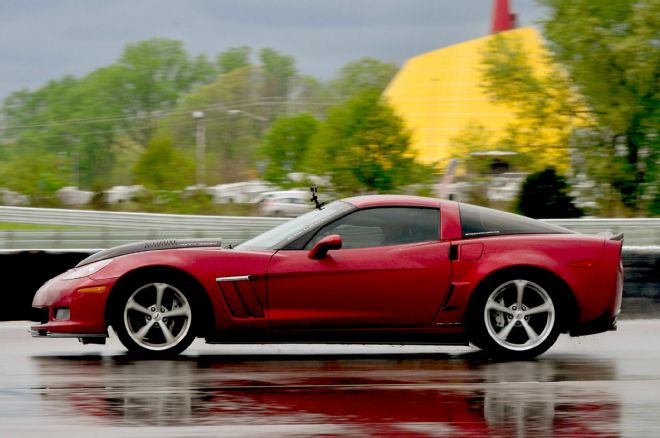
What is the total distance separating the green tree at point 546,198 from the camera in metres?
40.0

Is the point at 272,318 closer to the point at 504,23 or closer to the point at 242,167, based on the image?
the point at 504,23

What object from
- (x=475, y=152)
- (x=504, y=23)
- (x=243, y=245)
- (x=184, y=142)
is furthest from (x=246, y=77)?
(x=243, y=245)

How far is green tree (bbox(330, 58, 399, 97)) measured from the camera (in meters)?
120

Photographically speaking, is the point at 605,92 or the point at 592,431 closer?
the point at 592,431

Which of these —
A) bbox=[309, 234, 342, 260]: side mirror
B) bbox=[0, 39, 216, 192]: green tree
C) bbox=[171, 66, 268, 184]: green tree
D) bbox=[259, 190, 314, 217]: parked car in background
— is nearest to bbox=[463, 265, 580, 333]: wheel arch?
bbox=[309, 234, 342, 260]: side mirror

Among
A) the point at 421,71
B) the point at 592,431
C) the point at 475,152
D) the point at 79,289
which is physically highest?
the point at 421,71

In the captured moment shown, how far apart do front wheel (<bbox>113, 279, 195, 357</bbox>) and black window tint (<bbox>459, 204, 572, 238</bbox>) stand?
2.03 metres

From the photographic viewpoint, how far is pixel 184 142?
12862 centimetres

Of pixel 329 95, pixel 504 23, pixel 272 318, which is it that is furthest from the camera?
pixel 329 95

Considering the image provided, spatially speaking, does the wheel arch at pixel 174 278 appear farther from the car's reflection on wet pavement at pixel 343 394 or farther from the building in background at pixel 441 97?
the building in background at pixel 441 97

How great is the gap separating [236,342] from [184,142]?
121 meters

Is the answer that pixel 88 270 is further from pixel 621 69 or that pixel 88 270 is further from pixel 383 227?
pixel 621 69

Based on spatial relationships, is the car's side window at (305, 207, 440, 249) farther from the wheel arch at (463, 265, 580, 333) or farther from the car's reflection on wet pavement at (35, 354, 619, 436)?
the car's reflection on wet pavement at (35, 354, 619, 436)

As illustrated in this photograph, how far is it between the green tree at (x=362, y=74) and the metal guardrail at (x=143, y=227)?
69090 mm
